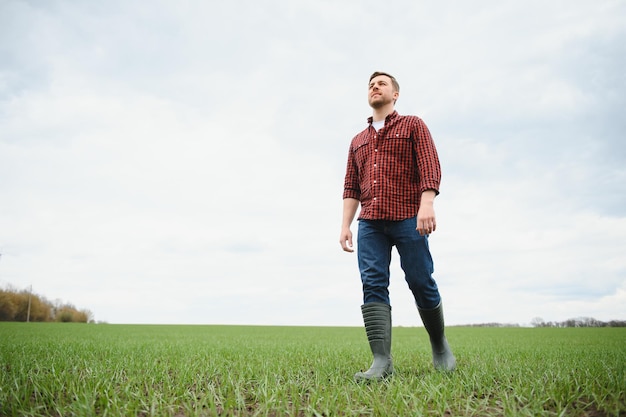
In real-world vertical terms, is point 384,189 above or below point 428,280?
above

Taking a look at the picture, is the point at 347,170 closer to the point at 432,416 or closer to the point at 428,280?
the point at 428,280

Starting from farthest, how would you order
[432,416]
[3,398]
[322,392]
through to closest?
[322,392], [3,398], [432,416]

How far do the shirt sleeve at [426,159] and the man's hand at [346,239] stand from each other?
865 millimetres

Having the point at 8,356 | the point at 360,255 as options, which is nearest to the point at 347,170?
the point at 360,255

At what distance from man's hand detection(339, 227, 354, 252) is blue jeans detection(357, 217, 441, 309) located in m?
0.32

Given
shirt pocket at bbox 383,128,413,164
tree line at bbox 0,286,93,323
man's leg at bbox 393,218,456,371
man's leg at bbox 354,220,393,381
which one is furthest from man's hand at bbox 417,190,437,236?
tree line at bbox 0,286,93,323

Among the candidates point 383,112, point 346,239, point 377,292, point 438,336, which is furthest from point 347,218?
point 438,336

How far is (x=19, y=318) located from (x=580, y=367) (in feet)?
275

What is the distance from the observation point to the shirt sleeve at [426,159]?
12.1ft

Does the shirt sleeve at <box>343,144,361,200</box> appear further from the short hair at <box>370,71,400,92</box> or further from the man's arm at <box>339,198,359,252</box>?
the short hair at <box>370,71,400,92</box>

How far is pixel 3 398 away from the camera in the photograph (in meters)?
2.66

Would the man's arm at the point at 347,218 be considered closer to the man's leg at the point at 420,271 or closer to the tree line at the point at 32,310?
the man's leg at the point at 420,271

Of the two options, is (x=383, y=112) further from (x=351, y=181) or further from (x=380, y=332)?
(x=380, y=332)

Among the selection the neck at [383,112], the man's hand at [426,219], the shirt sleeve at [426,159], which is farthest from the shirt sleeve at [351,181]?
the man's hand at [426,219]
